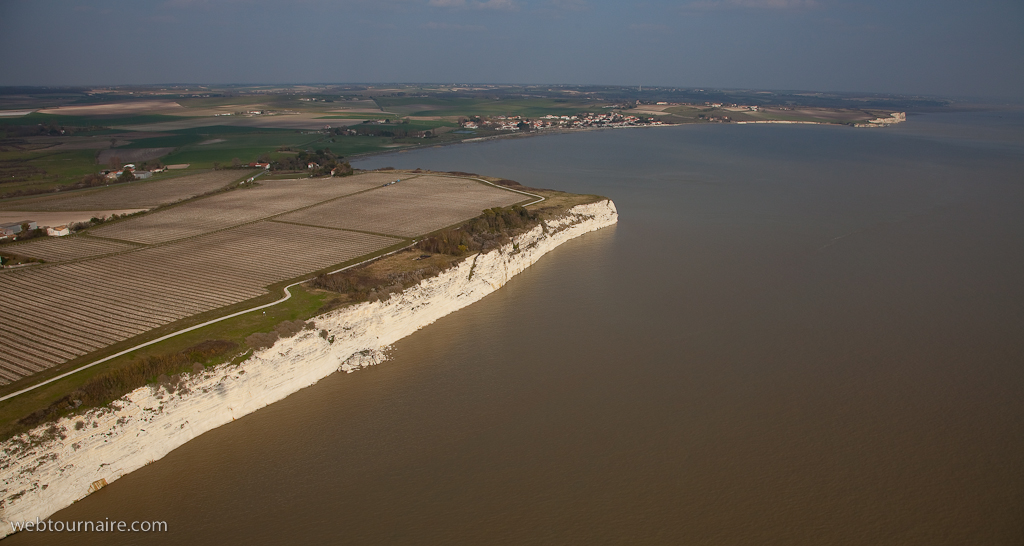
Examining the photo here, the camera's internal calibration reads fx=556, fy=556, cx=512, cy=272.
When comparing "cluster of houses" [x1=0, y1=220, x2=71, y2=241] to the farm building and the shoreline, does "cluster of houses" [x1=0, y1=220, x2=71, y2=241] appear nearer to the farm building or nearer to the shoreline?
the farm building

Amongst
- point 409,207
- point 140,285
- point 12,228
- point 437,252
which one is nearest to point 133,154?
point 12,228

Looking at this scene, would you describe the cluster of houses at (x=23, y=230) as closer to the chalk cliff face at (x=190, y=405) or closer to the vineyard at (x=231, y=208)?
the vineyard at (x=231, y=208)

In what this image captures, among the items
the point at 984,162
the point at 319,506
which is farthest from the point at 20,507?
the point at 984,162

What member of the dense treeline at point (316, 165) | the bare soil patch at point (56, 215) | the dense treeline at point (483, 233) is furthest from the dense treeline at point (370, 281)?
the dense treeline at point (316, 165)

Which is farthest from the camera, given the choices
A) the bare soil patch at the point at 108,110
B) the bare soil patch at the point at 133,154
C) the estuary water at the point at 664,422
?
the bare soil patch at the point at 108,110

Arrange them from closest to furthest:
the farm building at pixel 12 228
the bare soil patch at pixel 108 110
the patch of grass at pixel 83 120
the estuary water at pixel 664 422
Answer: the estuary water at pixel 664 422, the farm building at pixel 12 228, the patch of grass at pixel 83 120, the bare soil patch at pixel 108 110

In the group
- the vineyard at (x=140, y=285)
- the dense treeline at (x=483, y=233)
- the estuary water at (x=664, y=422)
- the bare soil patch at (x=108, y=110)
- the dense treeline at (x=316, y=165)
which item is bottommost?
the estuary water at (x=664, y=422)

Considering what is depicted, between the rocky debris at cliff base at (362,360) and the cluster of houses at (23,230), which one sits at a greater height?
the cluster of houses at (23,230)

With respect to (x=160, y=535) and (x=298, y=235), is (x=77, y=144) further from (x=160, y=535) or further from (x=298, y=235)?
(x=160, y=535)

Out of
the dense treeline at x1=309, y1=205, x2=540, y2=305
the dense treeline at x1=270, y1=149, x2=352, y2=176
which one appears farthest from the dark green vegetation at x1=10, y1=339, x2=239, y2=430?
the dense treeline at x1=270, y1=149, x2=352, y2=176
